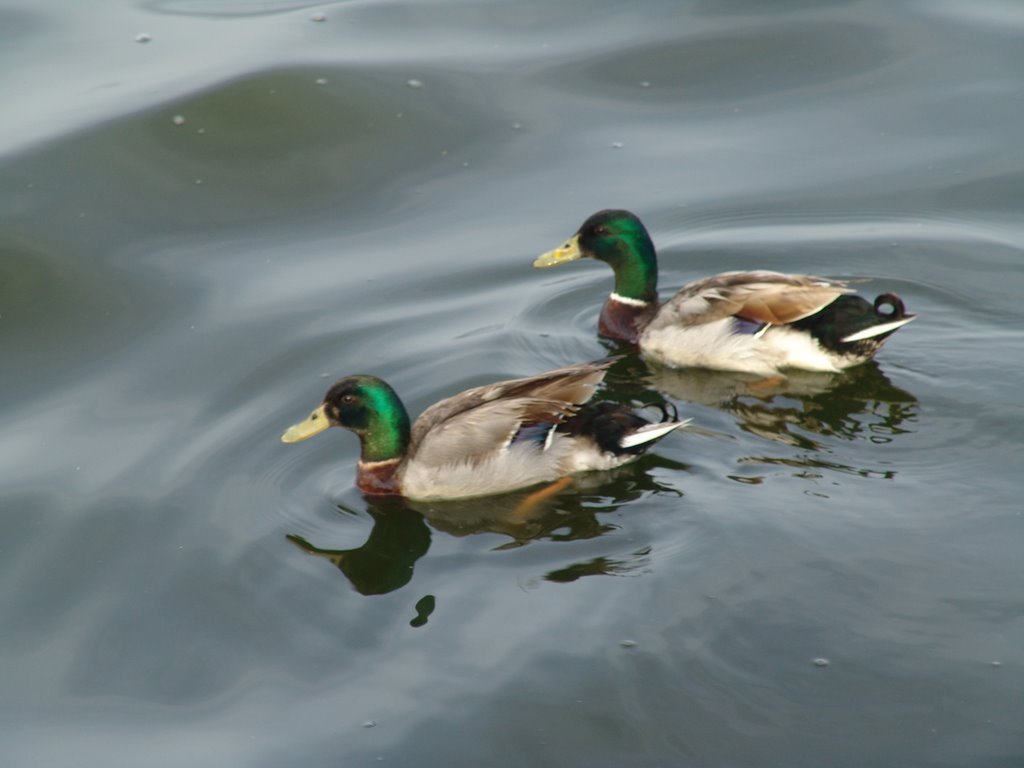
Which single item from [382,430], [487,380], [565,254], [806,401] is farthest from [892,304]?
[382,430]

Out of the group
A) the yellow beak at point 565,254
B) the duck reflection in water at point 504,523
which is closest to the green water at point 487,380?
the duck reflection in water at point 504,523

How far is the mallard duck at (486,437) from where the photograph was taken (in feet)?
25.9

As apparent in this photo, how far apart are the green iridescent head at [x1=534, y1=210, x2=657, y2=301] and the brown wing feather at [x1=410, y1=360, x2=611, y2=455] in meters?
1.67

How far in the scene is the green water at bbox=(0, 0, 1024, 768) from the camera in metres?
6.24

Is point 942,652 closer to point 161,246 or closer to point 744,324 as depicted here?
point 744,324

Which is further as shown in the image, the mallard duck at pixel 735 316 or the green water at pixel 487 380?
the mallard duck at pixel 735 316

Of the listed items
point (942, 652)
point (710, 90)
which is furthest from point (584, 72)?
point (942, 652)

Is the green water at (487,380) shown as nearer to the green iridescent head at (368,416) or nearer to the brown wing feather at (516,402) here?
the green iridescent head at (368,416)

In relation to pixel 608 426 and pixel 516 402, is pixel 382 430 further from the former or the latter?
pixel 608 426

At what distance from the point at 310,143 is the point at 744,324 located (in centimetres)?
458

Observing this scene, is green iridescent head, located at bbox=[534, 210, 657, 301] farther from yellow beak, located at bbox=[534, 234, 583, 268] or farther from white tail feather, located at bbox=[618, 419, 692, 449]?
white tail feather, located at bbox=[618, 419, 692, 449]

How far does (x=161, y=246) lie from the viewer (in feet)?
35.3

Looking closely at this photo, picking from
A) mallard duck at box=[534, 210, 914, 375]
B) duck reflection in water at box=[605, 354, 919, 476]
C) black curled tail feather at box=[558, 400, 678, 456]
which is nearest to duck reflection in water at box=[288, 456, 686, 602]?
black curled tail feather at box=[558, 400, 678, 456]

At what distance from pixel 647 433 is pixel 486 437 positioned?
2.83 ft
